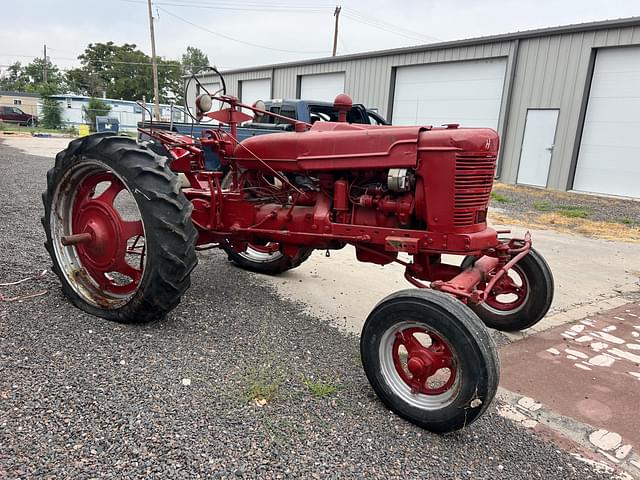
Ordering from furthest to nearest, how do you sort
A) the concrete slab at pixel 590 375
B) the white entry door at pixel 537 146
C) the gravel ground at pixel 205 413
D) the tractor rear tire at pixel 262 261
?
the white entry door at pixel 537 146 → the tractor rear tire at pixel 262 261 → the concrete slab at pixel 590 375 → the gravel ground at pixel 205 413

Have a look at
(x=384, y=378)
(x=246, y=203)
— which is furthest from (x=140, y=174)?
(x=384, y=378)

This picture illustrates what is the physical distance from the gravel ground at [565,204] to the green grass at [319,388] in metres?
7.63

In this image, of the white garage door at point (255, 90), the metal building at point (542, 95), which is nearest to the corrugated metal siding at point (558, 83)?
the metal building at point (542, 95)

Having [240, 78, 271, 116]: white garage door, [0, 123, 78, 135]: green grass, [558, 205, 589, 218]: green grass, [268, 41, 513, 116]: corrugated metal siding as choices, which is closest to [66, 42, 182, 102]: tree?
[0, 123, 78, 135]: green grass

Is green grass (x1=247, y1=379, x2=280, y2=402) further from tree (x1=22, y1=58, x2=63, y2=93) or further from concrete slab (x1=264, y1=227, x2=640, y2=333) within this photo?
tree (x1=22, y1=58, x2=63, y2=93)

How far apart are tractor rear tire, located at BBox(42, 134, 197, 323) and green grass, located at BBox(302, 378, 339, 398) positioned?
102 centimetres

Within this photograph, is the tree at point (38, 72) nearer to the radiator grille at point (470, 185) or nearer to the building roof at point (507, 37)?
the building roof at point (507, 37)

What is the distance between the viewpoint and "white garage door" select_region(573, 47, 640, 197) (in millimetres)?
11781

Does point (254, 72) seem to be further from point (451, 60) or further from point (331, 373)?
point (331, 373)

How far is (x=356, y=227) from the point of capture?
3086 millimetres

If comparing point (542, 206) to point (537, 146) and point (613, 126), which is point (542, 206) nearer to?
point (613, 126)

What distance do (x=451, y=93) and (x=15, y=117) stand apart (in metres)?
35.5

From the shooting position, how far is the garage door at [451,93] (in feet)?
47.5

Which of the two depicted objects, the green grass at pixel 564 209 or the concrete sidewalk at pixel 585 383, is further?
the green grass at pixel 564 209
